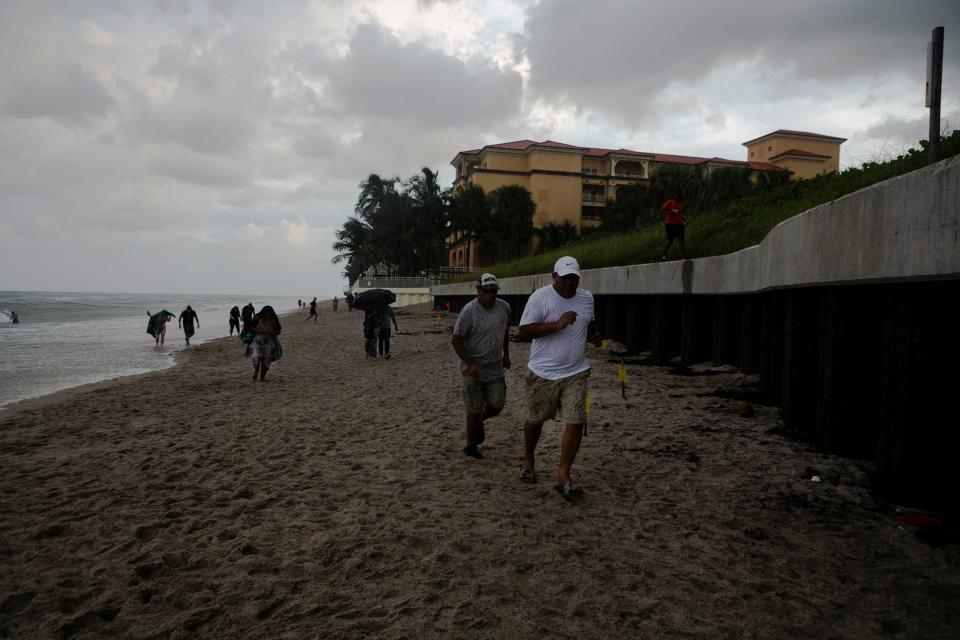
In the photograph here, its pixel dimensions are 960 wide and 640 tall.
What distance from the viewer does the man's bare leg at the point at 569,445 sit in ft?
14.7

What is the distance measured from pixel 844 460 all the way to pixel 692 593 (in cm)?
278

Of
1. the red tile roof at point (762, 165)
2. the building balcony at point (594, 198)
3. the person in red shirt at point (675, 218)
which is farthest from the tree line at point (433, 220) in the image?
the person in red shirt at point (675, 218)

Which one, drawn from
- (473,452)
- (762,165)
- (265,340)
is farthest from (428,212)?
(473,452)

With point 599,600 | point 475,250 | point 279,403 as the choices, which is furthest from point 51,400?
point 475,250

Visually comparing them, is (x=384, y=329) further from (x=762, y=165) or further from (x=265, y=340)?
(x=762, y=165)

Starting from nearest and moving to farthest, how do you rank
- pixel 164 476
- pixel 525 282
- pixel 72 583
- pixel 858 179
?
pixel 72 583
pixel 164 476
pixel 858 179
pixel 525 282

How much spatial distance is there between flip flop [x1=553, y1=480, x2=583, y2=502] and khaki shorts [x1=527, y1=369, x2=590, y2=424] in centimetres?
52

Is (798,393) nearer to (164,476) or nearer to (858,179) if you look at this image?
(858,179)

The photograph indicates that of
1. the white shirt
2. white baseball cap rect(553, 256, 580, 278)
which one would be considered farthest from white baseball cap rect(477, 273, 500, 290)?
white baseball cap rect(553, 256, 580, 278)

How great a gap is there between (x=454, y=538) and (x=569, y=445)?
3.60 feet

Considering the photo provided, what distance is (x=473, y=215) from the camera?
178 feet

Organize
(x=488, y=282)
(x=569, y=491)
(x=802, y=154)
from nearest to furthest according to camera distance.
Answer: (x=569, y=491)
(x=488, y=282)
(x=802, y=154)

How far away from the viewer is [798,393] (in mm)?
6242

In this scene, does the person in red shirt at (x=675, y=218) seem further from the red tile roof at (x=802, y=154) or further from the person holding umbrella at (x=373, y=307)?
the red tile roof at (x=802, y=154)
